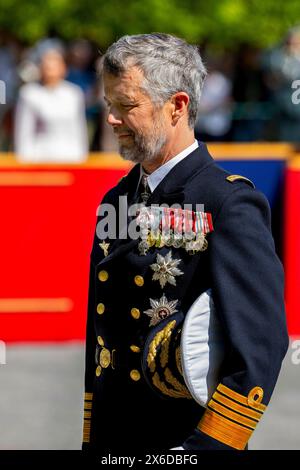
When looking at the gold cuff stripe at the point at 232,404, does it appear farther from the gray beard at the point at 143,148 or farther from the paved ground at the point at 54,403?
the paved ground at the point at 54,403

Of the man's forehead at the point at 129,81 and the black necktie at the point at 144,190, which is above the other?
the man's forehead at the point at 129,81

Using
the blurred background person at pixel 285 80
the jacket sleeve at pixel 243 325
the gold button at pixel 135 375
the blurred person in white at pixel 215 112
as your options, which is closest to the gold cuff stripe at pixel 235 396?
the jacket sleeve at pixel 243 325

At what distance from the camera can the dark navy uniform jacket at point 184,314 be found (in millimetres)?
2459

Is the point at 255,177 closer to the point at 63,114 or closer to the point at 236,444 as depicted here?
the point at 63,114

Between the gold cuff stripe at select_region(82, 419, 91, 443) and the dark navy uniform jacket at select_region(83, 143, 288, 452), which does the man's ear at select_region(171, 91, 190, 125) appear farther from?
the gold cuff stripe at select_region(82, 419, 91, 443)

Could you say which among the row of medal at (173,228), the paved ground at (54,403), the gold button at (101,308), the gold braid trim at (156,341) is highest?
the row of medal at (173,228)

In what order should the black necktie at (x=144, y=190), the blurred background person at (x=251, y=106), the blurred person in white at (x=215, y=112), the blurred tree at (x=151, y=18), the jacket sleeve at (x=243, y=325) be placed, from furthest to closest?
1. the blurred tree at (x=151, y=18)
2. the blurred background person at (x=251, y=106)
3. the blurred person in white at (x=215, y=112)
4. the black necktie at (x=144, y=190)
5. the jacket sleeve at (x=243, y=325)

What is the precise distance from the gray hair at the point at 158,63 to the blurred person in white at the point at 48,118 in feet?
20.4

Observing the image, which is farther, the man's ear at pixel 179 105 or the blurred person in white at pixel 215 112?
the blurred person in white at pixel 215 112

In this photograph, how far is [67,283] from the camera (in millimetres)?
7469

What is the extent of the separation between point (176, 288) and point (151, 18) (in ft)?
39.9

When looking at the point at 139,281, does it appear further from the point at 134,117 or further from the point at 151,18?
the point at 151,18

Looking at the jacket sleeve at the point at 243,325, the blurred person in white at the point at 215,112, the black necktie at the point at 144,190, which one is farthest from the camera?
the blurred person in white at the point at 215,112
